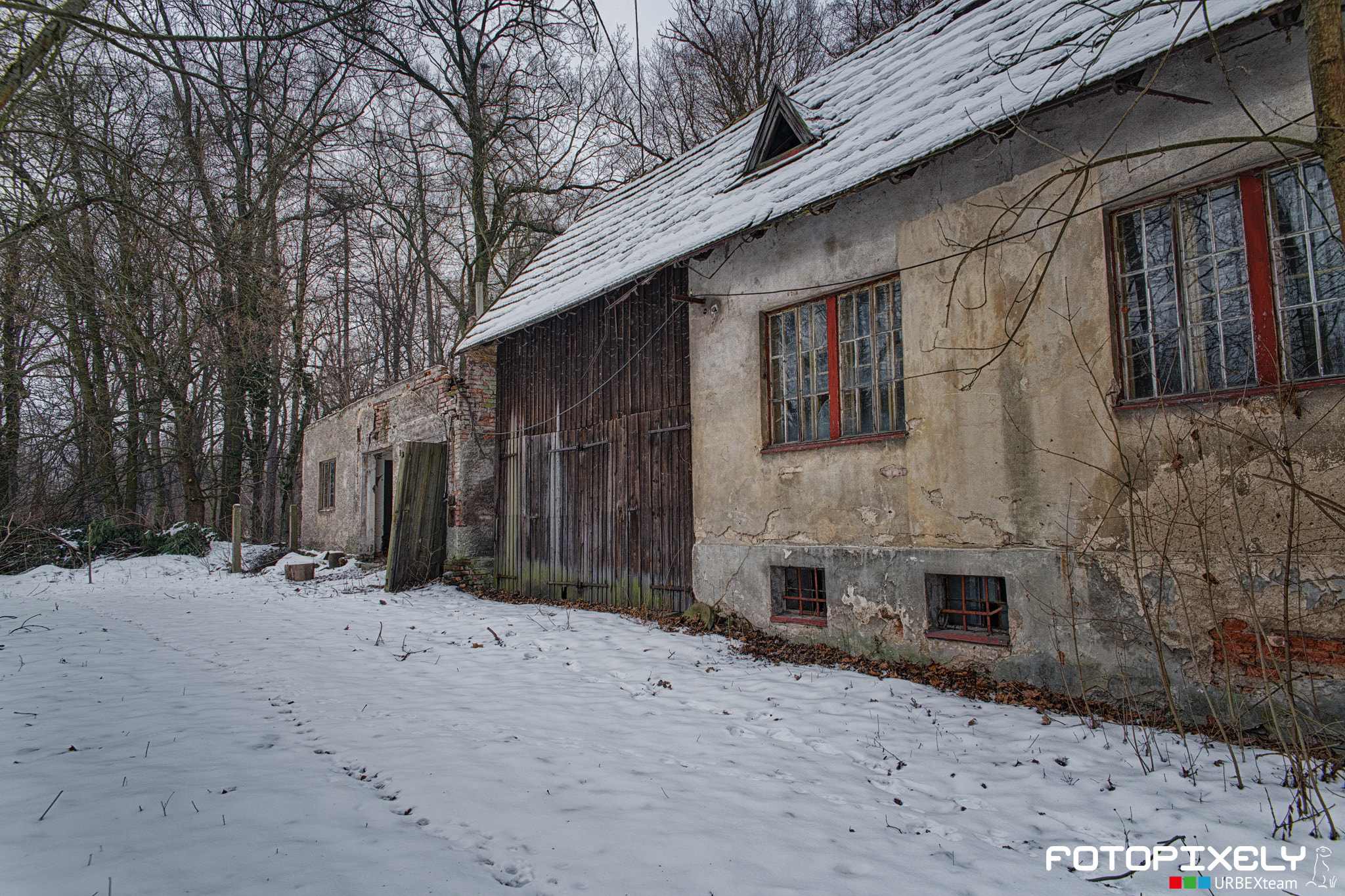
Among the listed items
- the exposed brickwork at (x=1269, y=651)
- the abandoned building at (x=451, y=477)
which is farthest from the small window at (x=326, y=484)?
the exposed brickwork at (x=1269, y=651)

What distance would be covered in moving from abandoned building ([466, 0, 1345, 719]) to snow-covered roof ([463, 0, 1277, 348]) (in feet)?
0.14

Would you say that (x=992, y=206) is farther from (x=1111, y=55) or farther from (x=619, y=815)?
(x=619, y=815)

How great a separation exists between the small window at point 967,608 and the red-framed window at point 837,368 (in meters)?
1.27

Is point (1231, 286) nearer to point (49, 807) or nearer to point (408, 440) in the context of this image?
point (49, 807)

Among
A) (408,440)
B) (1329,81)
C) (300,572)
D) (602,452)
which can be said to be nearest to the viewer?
(1329,81)

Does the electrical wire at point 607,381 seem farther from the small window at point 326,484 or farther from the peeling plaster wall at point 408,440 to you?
the small window at point 326,484

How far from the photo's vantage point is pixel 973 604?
205 inches

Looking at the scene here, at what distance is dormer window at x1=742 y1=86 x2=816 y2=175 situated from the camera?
664 cm

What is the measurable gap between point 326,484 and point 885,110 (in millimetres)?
15932

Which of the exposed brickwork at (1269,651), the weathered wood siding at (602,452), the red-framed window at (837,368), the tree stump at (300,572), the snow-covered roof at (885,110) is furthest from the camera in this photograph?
the tree stump at (300,572)

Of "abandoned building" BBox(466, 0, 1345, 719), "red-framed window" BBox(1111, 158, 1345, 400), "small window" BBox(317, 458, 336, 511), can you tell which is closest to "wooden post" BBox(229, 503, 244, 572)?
"small window" BBox(317, 458, 336, 511)

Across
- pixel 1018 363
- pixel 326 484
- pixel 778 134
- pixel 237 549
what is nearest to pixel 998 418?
pixel 1018 363

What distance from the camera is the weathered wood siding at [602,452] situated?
7559 millimetres

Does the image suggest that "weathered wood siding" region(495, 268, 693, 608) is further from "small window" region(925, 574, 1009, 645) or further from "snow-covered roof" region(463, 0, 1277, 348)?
"small window" region(925, 574, 1009, 645)
